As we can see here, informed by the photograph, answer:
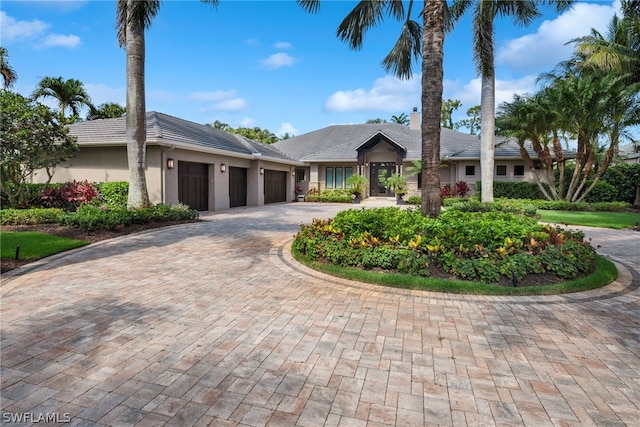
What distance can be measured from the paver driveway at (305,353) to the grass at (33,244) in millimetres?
1791

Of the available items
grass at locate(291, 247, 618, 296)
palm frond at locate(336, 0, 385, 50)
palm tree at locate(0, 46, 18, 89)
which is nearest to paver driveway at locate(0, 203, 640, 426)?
grass at locate(291, 247, 618, 296)

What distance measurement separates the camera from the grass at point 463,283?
5.40 metres

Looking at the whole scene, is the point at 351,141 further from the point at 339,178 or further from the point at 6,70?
the point at 6,70

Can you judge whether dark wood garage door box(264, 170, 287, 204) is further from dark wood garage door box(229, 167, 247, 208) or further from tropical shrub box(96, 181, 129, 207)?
tropical shrub box(96, 181, 129, 207)

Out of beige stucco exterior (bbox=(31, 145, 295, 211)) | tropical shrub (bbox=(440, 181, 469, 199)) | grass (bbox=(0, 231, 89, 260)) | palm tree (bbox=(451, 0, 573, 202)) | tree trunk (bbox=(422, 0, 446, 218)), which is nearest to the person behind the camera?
grass (bbox=(0, 231, 89, 260))

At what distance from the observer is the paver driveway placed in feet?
8.63

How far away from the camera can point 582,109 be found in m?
16.7

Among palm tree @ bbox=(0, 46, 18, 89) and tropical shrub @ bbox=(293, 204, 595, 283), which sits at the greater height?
palm tree @ bbox=(0, 46, 18, 89)

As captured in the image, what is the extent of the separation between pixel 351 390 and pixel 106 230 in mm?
9575

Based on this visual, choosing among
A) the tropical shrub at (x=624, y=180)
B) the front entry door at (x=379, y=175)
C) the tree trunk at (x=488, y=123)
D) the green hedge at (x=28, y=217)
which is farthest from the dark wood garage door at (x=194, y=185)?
the tropical shrub at (x=624, y=180)

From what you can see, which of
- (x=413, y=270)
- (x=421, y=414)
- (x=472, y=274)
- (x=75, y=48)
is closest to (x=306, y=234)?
(x=413, y=270)

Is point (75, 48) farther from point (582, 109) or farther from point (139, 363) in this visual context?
point (582, 109)

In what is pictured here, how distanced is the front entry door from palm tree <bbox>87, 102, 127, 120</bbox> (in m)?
21.5

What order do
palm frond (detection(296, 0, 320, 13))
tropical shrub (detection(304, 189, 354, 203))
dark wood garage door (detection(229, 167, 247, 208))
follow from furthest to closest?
tropical shrub (detection(304, 189, 354, 203)) < dark wood garage door (detection(229, 167, 247, 208)) < palm frond (detection(296, 0, 320, 13))
